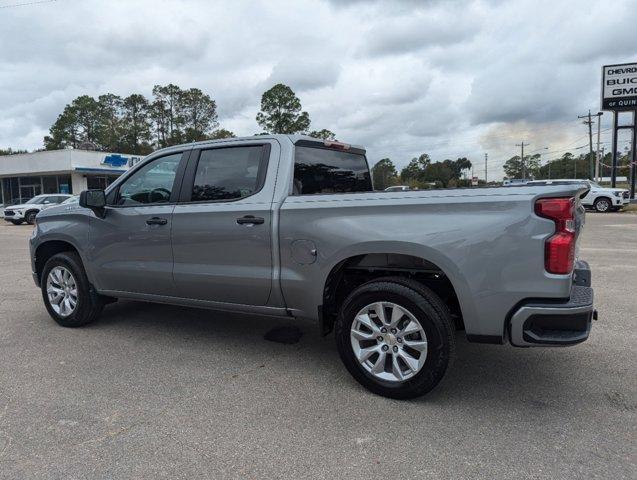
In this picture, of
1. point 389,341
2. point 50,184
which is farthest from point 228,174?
point 50,184

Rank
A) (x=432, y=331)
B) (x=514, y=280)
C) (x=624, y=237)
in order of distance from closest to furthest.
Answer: (x=514, y=280), (x=432, y=331), (x=624, y=237)

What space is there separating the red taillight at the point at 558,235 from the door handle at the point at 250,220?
78.7 inches

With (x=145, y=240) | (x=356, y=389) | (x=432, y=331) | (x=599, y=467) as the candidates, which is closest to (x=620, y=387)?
(x=599, y=467)

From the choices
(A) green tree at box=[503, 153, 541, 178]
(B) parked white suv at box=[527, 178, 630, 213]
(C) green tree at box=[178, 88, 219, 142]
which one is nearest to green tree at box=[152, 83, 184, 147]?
(C) green tree at box=[178, 88, 219, 142]

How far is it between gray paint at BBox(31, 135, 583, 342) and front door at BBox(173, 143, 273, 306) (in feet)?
0.03

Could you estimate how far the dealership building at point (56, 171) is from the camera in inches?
1345

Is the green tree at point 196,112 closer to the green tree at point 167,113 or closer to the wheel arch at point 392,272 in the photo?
the green tree at point 167,113

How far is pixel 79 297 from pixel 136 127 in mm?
68263

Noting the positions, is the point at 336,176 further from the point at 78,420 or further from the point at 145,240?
the point at 78,420

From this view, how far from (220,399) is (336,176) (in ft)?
7.35

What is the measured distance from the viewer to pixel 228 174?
170 inches

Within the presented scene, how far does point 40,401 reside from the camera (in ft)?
11.6

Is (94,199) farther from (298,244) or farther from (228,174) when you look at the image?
(298,244)

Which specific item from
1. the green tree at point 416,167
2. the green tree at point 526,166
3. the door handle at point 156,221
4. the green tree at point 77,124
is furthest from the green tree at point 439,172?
the door handle at point 156,221
